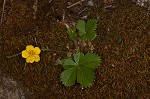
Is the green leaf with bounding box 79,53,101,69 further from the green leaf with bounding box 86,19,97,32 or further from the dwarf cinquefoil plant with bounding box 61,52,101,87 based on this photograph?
the green leaf with bounding box 86,19,97,32

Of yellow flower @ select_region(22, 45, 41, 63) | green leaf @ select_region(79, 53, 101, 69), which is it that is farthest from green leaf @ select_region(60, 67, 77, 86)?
yellow flower @ select_region(22, 45, 41, 63)

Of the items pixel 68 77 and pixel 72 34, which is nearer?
pixel 68 77

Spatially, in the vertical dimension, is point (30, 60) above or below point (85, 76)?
above

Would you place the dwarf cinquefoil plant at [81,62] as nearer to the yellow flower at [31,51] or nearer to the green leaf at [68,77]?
the green leaf at [68,77]

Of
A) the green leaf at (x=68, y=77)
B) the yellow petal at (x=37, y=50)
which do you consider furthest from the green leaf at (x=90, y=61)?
the yellow petal at (x=37, y=50)

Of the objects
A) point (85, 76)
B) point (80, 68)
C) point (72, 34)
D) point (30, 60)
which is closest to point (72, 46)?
point (72, 34)

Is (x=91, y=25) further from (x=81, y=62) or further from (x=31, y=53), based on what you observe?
(x=31, y=53)

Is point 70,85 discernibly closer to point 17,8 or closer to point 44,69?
point 44,69
